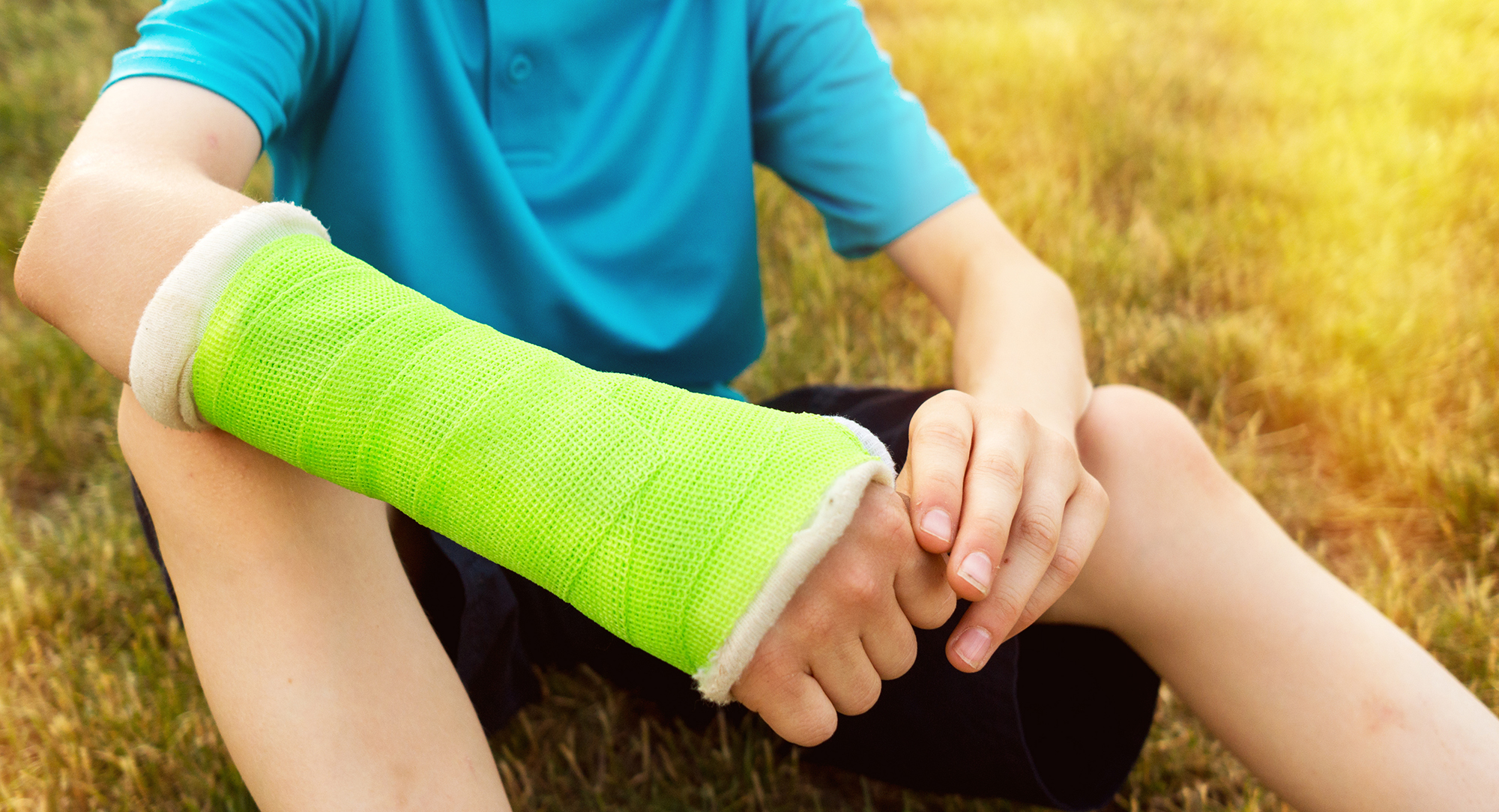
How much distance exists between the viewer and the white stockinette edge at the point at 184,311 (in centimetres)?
68

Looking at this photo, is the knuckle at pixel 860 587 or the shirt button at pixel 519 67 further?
the shirt button at pixel 519 67

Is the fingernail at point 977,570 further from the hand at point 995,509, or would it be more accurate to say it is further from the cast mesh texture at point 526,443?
the cast mesh texture at point 526,443

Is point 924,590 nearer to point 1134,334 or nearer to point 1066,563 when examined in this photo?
point 1066,563

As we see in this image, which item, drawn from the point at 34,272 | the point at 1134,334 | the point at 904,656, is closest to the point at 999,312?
the point at 904,656

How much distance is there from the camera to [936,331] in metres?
1.91

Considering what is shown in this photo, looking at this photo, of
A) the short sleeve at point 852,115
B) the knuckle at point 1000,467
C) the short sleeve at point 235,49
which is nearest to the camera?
the knuckle at point 1000,467

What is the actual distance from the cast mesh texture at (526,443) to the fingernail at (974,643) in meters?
0.17

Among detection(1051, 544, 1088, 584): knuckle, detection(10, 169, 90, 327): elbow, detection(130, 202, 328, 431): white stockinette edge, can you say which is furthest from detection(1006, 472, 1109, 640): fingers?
detection(10, 169, 90, 327): elbow

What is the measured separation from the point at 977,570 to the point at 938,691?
1.08ft

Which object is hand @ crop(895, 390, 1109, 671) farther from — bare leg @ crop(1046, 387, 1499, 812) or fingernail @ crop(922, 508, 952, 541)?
bare leg @ crop(1046, 387, 1499, 812)

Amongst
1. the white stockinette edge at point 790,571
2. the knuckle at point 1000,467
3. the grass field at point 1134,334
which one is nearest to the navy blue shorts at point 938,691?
the grass field at point 1134,334

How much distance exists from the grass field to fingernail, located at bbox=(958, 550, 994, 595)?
551mm

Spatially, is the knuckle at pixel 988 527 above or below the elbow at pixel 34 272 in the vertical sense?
below

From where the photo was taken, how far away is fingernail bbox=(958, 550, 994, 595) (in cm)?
67
